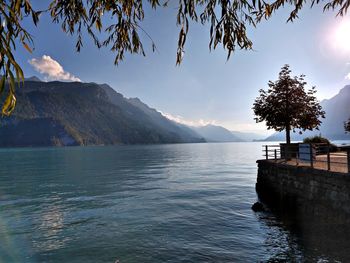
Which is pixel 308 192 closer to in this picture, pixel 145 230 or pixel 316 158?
pixel 316 158

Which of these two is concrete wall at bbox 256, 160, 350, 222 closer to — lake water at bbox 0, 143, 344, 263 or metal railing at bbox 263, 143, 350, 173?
metal railing at bbox 263, 143, 350, 173

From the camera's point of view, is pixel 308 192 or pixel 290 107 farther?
pixel 290 107

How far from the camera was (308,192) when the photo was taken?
55.4ft

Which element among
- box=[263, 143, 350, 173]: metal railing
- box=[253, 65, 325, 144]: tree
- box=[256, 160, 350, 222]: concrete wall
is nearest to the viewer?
box=[256, 160, 350, 222]: concrete wall

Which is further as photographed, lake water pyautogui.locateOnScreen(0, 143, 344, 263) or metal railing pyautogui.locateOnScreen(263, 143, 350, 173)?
metal railing pyautogui.locateOnScreen(263, 143, 350, 173)

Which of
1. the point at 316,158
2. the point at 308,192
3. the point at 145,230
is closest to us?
the point at 145,230

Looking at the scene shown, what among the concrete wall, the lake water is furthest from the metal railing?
the lake water

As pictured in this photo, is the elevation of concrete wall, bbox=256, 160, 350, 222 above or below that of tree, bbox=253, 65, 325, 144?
below

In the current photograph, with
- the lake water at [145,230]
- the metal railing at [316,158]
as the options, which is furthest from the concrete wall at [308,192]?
the lake water at [145,230]

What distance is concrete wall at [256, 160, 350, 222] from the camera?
13.6 meters

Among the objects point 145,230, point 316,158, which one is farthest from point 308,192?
point 145,230

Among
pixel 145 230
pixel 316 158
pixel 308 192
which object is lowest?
pixel 145 230

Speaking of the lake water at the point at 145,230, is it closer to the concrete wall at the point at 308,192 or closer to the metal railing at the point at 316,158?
the concrete wall at the point at 308,192

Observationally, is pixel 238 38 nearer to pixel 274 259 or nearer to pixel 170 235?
pixel 274 259
